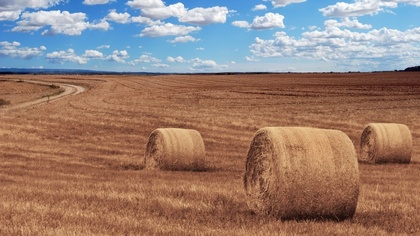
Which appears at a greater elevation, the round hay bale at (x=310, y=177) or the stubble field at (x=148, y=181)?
the round hay bale at (x=310, y=177)

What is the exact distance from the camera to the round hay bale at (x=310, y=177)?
8.70 meters

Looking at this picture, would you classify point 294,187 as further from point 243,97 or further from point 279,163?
point 243,97

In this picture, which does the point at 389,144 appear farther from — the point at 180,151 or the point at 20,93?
the point at 20,93

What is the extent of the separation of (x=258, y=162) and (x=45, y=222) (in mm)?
4007

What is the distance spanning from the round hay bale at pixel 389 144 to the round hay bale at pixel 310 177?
9956mm

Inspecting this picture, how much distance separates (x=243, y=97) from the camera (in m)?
47.3

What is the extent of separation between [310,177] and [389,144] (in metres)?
11.0

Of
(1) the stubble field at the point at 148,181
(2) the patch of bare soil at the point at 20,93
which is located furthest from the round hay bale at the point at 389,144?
(2) the patch of bare soil at the point at 20,93

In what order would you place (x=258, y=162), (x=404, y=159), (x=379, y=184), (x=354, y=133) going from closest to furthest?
(x=258, y=162), (x=379, y=184), (x=404, y=159), (x=354, y=133)

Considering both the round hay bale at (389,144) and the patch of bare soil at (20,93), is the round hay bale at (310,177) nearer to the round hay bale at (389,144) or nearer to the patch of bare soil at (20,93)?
the round hay bale at (389,144)

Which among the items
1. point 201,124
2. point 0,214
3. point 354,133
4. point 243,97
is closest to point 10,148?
point 201,124

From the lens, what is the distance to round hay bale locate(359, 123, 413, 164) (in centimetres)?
1847

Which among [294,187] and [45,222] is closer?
[45,222]

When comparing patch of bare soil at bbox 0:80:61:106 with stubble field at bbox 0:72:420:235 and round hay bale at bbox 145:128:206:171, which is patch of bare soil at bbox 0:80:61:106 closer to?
stubble field at bbox 0:72:420:235
